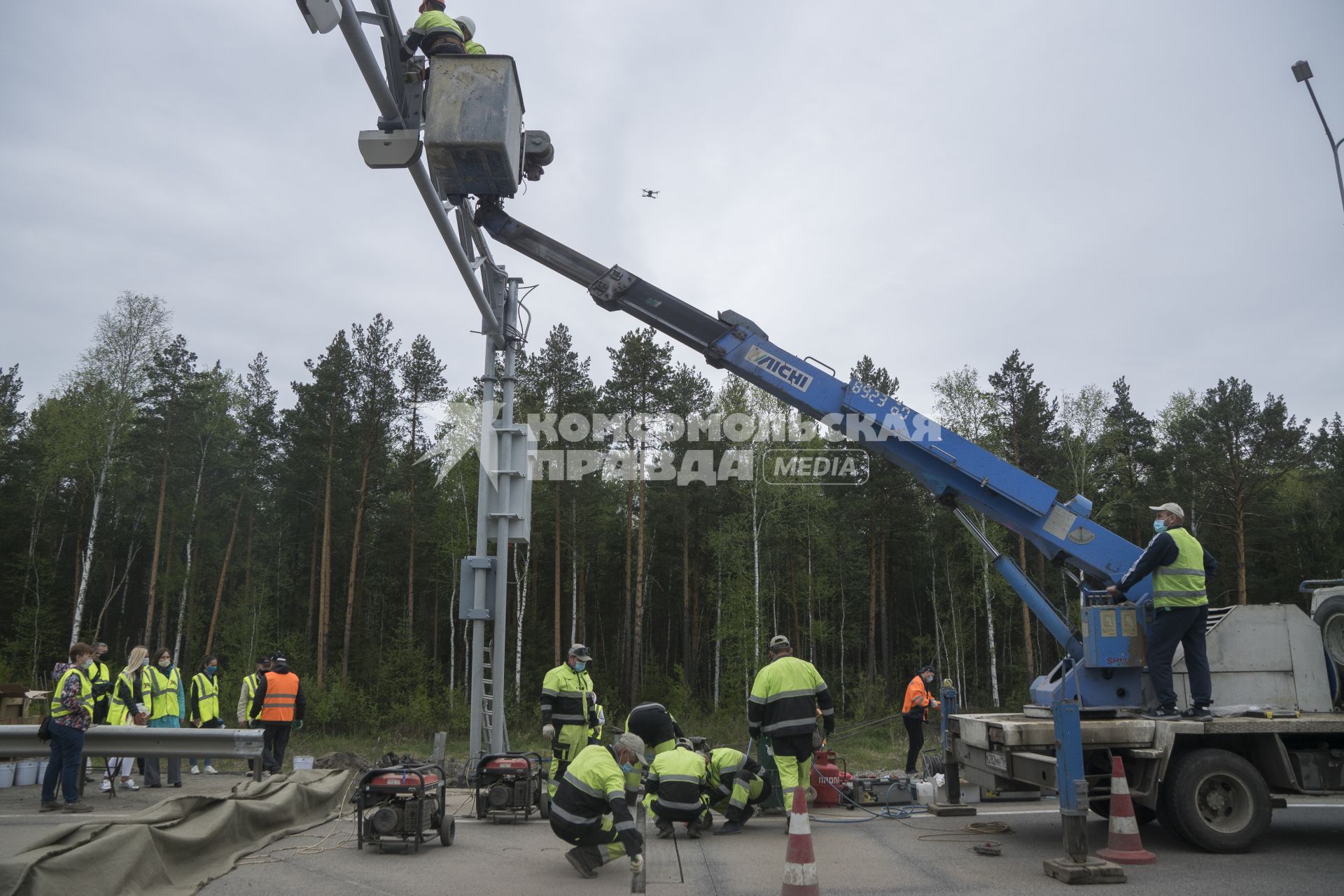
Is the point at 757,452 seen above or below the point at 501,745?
above

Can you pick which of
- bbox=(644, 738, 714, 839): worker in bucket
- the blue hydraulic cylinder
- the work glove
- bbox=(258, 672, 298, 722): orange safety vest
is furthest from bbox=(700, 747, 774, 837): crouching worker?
bbox=(258, 672, 298, 722): orange safety vest

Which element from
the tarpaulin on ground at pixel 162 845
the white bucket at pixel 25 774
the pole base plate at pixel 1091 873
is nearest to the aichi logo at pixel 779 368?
the pole base plate at pixel 1091 873

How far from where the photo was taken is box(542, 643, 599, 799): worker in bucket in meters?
9.07

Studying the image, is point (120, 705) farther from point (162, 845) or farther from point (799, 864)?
point (799, 864)

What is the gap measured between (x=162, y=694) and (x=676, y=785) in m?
8.23

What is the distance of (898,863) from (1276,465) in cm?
3313

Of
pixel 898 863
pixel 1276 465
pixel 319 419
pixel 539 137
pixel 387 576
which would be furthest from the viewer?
pixel 387 576

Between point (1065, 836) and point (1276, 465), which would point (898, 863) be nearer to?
point (1065, 836)

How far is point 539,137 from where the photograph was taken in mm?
9031

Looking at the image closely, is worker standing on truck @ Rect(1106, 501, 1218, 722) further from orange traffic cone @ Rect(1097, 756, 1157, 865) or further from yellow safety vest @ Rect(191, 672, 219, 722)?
yellow safety vest @ Rect(191, 672, 219, 722)

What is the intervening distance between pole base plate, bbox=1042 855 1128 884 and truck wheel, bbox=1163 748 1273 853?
4.32 ft

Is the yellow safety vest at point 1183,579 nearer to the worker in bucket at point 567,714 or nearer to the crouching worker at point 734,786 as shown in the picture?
the crouching worker at point 734,786

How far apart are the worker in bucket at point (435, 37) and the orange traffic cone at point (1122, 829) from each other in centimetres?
756

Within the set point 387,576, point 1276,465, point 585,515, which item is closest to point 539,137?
point 585,515
